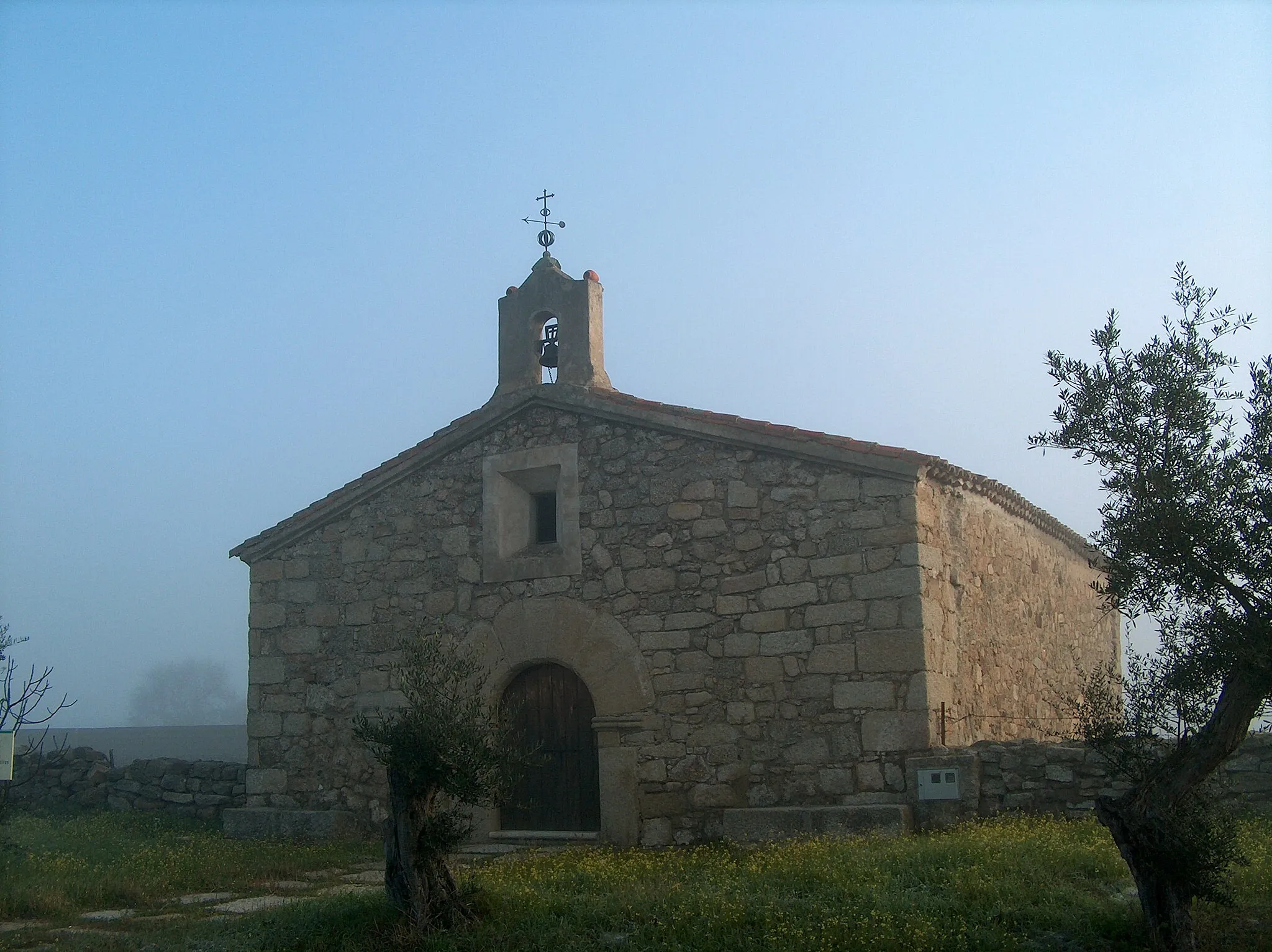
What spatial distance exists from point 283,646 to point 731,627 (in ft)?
17.0

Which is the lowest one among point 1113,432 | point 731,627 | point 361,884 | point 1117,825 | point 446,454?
point 361,884

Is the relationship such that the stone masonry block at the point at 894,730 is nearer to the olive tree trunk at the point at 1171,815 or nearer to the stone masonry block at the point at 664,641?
the stone masonry block at the point at 664,641

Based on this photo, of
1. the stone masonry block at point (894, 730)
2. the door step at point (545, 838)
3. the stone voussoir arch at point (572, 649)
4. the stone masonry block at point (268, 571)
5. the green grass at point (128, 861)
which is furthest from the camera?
the stone masonry block at point (268, 571)

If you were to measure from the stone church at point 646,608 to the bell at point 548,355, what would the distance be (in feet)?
0.28

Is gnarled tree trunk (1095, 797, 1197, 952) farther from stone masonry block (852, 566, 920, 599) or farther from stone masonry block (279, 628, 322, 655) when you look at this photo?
stone masonry block (279, 628, 322, 655)

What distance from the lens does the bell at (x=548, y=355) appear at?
13.0 m

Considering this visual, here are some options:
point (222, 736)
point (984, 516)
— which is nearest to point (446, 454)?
point (984, 516)

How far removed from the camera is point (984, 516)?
41.0 feet

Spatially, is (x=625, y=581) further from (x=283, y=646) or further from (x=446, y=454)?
(x=283, y=646)

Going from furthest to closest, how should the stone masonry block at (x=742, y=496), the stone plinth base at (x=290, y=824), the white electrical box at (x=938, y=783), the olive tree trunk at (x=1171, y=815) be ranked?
1. the stone plinth base at (x=290, y=824)
2. the stone masonry block at (x=742, y=496)
3. the white electrical box at (x=938, y=783)
4. the olive tree trunk at (x=1171, y=815)

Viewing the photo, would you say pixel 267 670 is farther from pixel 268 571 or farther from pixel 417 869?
pixel 417 869

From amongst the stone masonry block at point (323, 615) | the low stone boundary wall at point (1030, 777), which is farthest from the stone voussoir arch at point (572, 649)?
the low stone boundary wall at point (1030, 777)

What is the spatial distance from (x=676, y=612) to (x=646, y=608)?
32cm

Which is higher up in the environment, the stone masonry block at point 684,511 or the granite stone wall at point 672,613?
the stone masonry block at point 684,511
